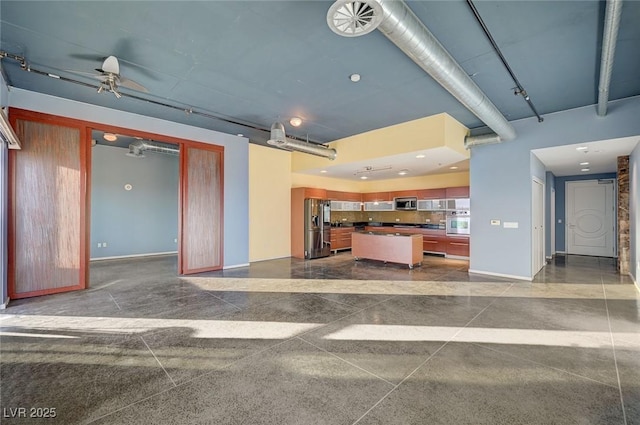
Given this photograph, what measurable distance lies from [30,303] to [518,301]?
738 cm

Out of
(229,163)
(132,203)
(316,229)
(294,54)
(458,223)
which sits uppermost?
(294,54)

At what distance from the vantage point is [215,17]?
280cm

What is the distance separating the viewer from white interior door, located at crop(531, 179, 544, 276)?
5.74 m

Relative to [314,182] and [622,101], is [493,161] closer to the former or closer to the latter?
[622,101]

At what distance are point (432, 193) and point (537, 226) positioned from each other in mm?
3265

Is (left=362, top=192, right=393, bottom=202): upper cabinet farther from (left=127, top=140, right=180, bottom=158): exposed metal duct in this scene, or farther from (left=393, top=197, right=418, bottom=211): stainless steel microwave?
(left=127, top=140, right=180, bottom=158): exposed metal duct

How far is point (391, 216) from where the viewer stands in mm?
10773

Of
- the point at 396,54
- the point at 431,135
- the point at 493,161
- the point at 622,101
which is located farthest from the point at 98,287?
the point at 622,101

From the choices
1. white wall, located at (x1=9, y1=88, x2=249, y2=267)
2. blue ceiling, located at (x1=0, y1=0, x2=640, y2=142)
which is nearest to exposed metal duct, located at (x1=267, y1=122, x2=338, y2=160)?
blue ceiling, located at (x1=0, y1=0, x2=640, y2=142)

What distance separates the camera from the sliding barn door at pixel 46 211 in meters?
4.38

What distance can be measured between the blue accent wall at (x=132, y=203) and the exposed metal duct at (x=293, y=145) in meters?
4.96

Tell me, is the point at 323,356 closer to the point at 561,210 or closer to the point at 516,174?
the point at 516,174

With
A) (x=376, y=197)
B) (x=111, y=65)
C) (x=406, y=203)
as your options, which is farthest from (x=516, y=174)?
(x=111, y=65)

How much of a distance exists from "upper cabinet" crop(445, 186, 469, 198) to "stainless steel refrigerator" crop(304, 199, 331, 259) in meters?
3.85
